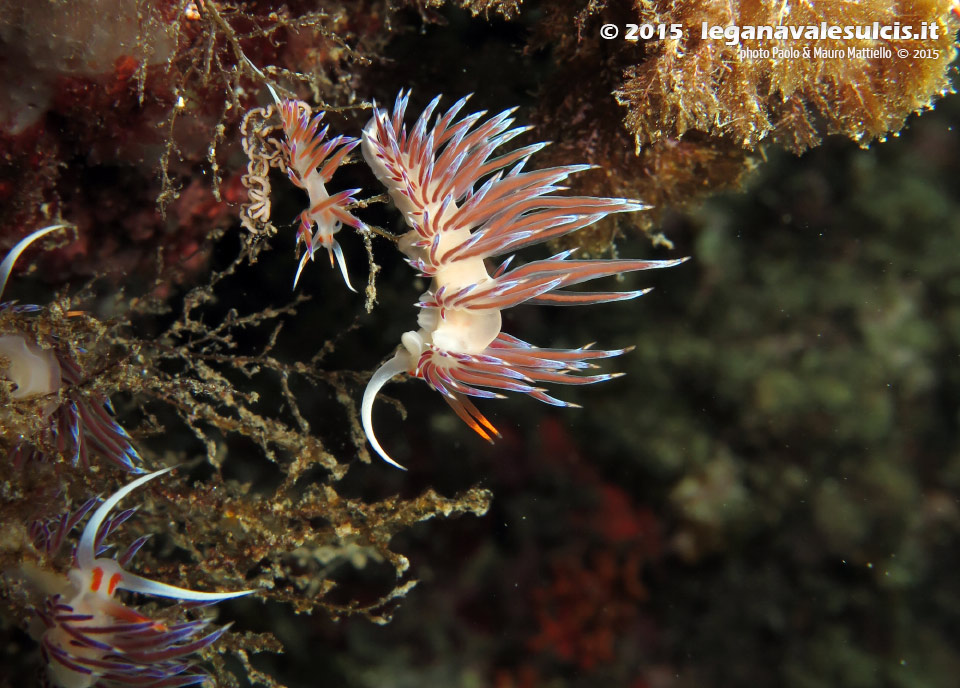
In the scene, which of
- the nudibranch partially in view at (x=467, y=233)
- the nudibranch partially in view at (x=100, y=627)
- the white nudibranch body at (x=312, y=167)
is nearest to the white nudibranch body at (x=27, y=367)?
the nudibranch partially in view at (x=100, y=627)

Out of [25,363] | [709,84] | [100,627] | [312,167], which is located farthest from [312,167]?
[100,627]

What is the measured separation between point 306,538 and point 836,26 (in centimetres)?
291

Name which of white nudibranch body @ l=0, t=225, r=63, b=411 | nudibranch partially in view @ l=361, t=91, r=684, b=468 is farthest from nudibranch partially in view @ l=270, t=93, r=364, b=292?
white nudibranch body @ l=0, t=225, r=63, b=411

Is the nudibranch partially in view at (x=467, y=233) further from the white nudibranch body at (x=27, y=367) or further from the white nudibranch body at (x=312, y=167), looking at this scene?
the white nudibranch body at (x=27, y=367)

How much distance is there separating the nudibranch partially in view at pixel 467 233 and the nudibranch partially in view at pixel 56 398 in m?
1.20

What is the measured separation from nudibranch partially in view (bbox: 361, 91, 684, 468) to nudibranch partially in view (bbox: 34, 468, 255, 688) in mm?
1052

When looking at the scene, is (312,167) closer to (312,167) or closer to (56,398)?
(312,167)

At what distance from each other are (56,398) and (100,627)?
2.91 ft

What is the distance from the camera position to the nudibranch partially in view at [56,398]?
7.39 feet

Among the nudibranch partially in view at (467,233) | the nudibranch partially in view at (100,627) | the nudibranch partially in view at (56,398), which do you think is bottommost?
the nudibranch partially in view at (100,627)

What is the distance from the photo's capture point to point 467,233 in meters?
2.18

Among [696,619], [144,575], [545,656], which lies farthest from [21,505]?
[696,619]

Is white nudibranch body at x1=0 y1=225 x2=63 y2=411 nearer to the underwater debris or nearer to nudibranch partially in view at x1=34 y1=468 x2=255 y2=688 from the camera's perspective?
nudibranch partially in view at x1=34 y1=468 x2=255 y2=688

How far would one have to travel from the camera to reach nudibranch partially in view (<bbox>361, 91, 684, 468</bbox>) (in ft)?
6.93
